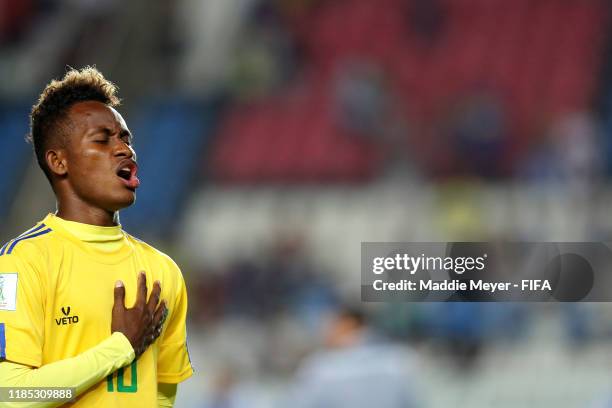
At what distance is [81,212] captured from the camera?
7.46 ft

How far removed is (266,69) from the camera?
1286cm

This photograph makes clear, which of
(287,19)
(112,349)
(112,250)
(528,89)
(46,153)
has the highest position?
(287,19)

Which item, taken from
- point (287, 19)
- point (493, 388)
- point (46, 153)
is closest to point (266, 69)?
point (287, 19)

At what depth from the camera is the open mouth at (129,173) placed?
88.4 inches

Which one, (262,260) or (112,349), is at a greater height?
(262,260)

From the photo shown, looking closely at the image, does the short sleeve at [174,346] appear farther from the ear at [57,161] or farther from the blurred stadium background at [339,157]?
the blurred stadium background at [339,157]

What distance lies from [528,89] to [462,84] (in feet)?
2.35

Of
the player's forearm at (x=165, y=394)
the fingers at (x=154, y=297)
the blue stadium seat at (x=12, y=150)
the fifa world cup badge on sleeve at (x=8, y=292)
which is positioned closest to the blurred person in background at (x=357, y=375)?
the player's forearm at (x=165, y=394)

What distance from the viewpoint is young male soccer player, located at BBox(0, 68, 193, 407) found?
2.11 m

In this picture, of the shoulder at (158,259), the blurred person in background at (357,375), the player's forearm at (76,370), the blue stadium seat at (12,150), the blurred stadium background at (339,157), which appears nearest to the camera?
the player's forearm at (76,370)

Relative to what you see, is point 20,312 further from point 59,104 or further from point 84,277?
point 59,104

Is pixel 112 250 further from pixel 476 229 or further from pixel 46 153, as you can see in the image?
pixel 476 229

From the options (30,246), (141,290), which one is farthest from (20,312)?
(141,290)

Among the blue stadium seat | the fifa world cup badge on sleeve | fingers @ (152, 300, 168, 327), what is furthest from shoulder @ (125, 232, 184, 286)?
the blue stadium seat
